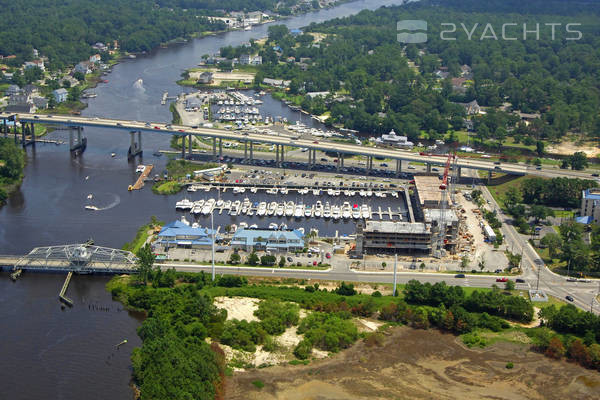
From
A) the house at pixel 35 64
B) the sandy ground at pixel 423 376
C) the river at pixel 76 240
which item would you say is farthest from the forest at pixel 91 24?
the sandy ground at pixel 423 376

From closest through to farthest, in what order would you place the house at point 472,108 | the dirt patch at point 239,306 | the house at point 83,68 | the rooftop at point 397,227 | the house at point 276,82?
the dirt patch at point 239,306 → the rooftop at point 397,227 → the house at point 472,108 → the house at point 83,68 → the house at point 276,82

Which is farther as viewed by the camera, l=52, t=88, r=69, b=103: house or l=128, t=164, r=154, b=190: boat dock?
l=52, t=88, r=69, b=103: house

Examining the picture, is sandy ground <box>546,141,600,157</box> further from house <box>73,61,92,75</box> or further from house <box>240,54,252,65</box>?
house <box>73,61,92,75</box>

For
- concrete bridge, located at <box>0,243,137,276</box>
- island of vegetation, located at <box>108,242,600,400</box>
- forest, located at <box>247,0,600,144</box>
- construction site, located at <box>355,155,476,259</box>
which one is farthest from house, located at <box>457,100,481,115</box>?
concrete bridge, located at <box>0,243,137,276</box>

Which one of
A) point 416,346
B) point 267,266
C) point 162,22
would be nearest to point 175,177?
point 267,266

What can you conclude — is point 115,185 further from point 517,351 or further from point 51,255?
point 517,351

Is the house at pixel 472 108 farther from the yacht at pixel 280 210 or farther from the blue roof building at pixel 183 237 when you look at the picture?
the blue roof building at pixel 183 237
